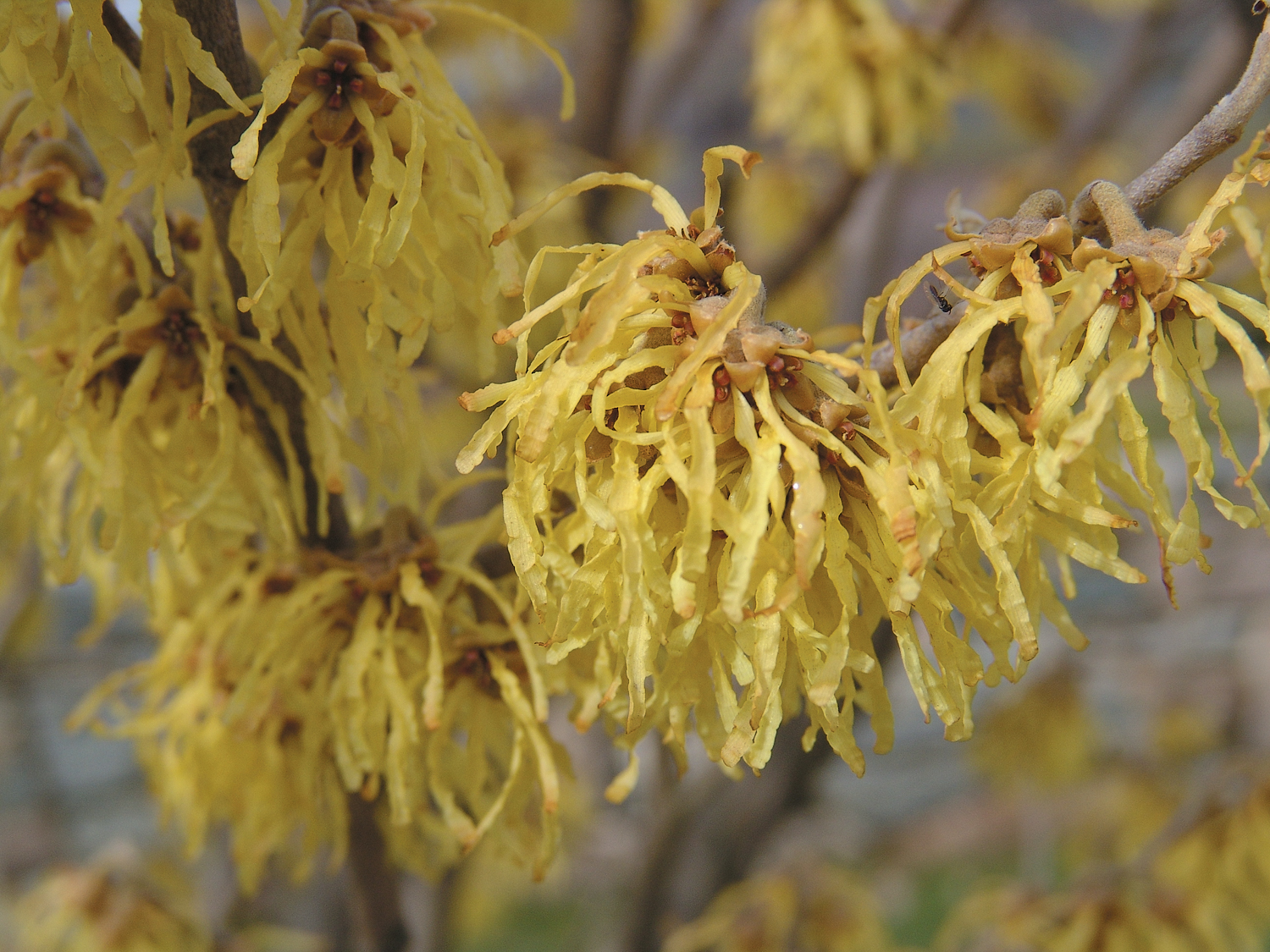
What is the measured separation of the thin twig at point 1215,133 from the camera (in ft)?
1.58

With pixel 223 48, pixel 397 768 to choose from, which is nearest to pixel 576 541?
pixel 397 768

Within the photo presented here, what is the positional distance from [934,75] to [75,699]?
12.4ft

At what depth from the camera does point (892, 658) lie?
115 cm

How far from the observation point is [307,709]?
67 centimetres

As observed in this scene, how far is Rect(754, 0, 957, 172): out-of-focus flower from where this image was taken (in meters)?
1.40

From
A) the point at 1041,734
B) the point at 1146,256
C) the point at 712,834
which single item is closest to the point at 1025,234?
the point at 1146,256

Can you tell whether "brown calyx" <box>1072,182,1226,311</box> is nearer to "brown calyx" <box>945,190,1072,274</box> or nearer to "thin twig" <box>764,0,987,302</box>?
"brown calyx" <box>945,190,1072,274</box>

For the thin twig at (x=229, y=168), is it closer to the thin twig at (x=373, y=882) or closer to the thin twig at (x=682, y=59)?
the thin twig at (x=373, y=882)

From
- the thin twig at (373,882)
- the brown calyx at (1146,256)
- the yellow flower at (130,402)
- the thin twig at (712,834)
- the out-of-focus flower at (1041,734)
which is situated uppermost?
the brown calyx at (1146,256)

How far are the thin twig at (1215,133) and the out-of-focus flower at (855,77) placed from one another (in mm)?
954

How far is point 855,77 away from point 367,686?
1.15 metres

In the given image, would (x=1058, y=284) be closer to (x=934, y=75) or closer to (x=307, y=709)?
(x=307, y=709)

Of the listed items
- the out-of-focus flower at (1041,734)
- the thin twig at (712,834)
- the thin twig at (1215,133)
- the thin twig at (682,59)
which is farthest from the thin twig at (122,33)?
the out-of-focus flower at (1041,734)

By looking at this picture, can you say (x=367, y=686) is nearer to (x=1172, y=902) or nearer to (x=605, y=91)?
(x=1172, y=902)
